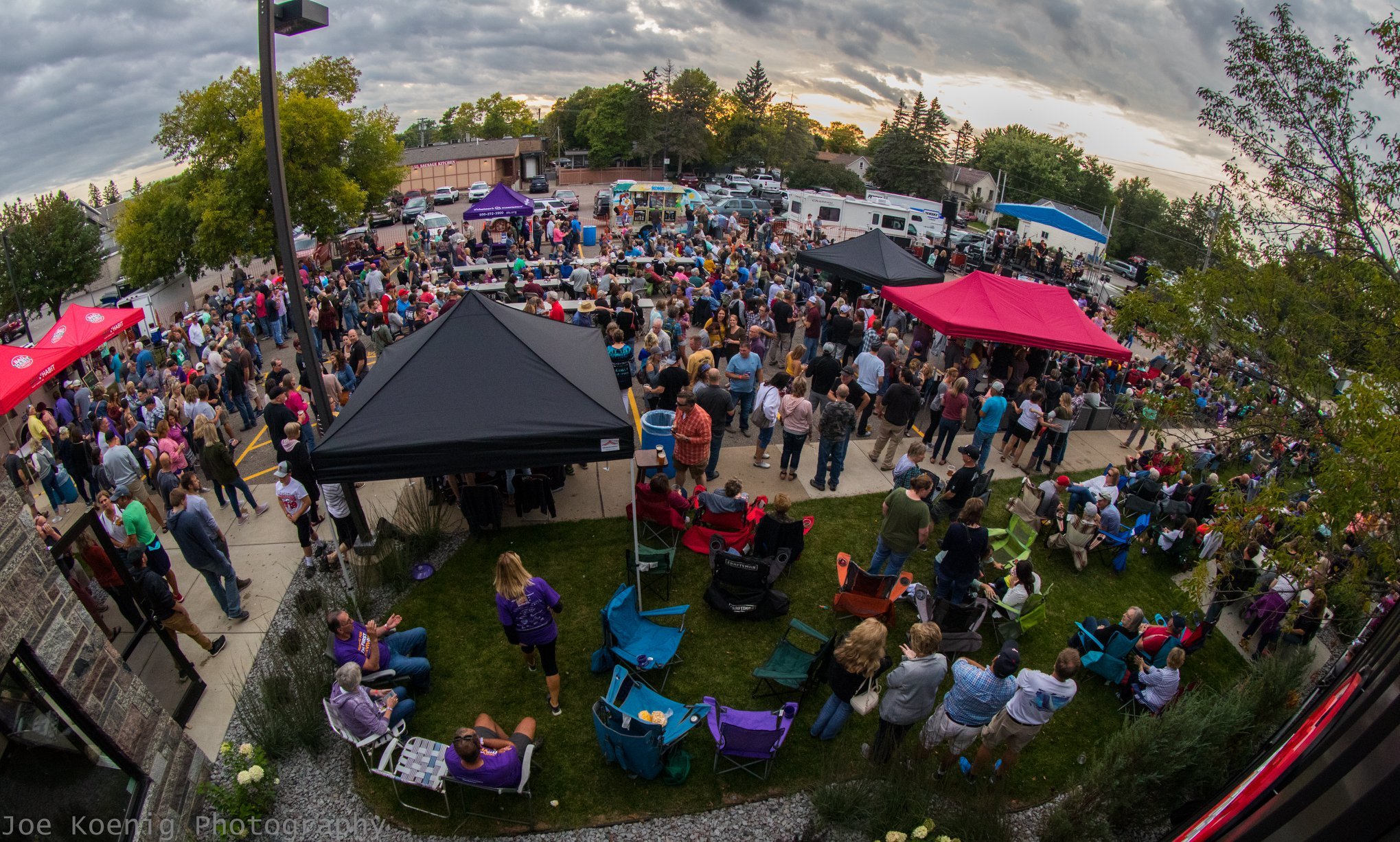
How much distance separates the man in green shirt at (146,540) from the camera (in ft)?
21.0

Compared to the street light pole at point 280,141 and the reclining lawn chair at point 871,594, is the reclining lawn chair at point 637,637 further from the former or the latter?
the street light pole at point 280,141

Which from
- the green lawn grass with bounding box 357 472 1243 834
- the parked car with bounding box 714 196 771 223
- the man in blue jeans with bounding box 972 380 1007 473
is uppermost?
the man in blue jeans with bounding box 972 380 1007 473

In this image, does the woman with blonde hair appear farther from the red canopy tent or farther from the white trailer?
the white trailer

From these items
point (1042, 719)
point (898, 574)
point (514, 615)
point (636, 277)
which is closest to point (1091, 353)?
point (898, 574)

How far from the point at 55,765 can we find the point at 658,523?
Result: 5.35 meters

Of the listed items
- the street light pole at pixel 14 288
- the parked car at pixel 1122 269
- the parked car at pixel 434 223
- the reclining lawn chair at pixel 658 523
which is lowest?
the street light pole at pixel 14 288

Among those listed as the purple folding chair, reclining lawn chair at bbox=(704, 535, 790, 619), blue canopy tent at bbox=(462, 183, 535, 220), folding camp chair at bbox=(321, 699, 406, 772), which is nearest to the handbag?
the purple folding chair

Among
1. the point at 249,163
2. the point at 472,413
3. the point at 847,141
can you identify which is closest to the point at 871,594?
the point at 472,413

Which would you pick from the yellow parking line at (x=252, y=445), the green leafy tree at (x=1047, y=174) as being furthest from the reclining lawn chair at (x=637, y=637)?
the green leafy tree at (x=1047, y=174)

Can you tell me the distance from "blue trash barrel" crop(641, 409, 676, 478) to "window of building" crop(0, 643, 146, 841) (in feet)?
19.3

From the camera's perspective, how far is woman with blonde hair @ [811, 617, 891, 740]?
4.78 m

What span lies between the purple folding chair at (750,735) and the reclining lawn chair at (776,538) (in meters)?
2.02

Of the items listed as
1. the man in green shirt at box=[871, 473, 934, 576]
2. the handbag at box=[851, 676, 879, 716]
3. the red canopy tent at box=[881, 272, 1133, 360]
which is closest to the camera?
the handbag at box=[851, 676, 879, 716]

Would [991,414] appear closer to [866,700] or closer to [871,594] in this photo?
[871,594]
